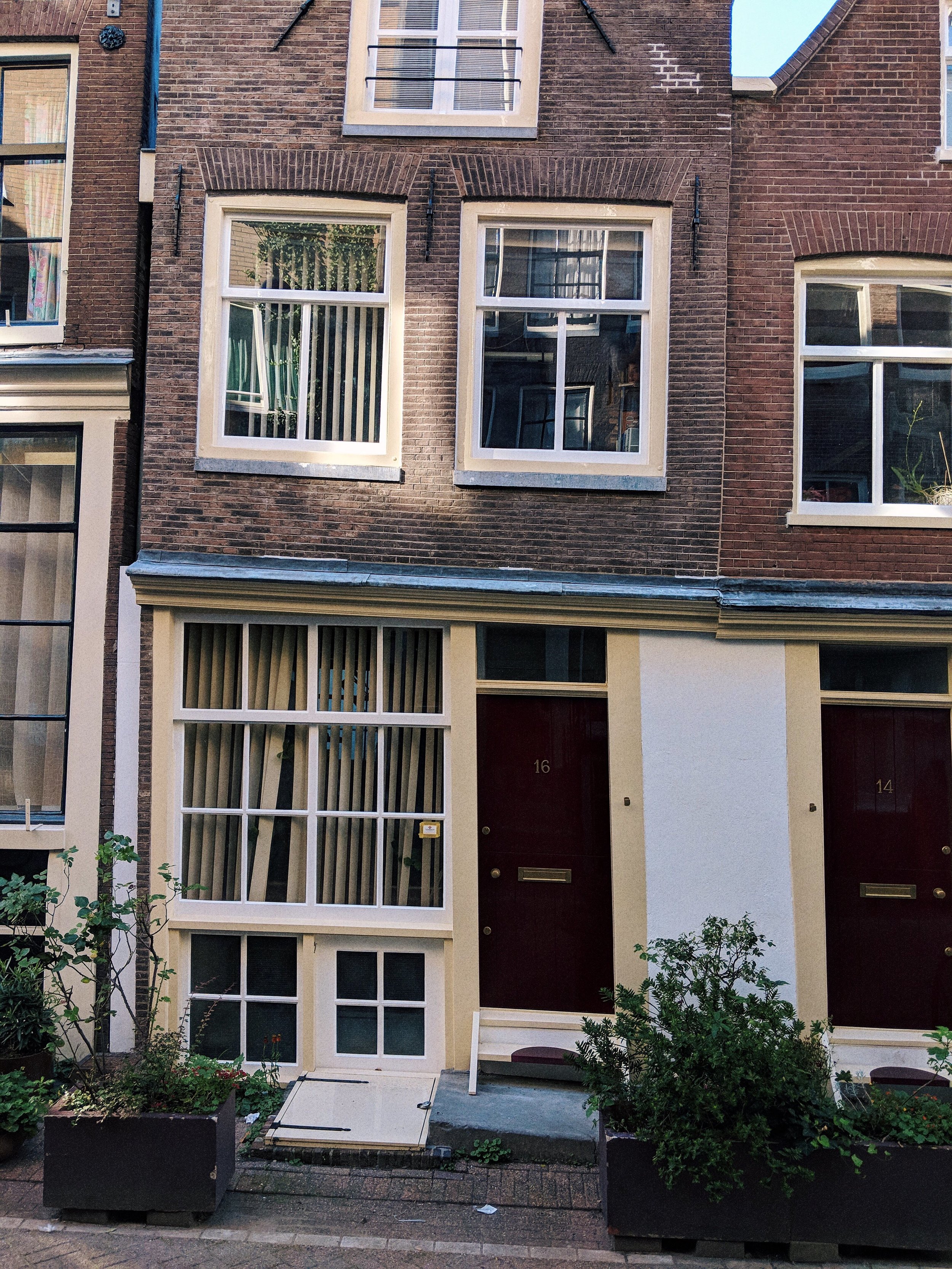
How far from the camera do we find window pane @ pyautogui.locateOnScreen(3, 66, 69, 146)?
27.1 ft

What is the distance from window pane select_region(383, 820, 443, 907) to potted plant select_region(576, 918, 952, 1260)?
8.25 feet

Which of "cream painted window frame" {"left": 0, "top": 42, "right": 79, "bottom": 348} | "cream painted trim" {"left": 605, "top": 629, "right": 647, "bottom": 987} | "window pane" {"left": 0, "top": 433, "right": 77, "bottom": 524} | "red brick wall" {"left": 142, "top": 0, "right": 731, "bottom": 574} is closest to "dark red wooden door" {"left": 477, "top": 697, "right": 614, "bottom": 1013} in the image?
"cream painted trim" {"left": 605, "top": 629, "right": 647, "bottom": 987}

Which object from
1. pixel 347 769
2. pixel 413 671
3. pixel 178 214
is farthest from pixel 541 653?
pixel 178 214

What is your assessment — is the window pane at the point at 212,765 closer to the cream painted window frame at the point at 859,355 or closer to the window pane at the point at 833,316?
the cream painted window frame at the point at 859,355

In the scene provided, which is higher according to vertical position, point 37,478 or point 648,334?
point 648,334

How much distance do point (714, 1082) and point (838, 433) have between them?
488cm

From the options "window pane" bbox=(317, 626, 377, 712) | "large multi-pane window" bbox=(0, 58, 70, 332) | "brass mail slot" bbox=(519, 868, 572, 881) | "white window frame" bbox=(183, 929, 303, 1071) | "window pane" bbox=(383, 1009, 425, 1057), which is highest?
"large multi-pane window" bbox=(0, 58, 70, 332)

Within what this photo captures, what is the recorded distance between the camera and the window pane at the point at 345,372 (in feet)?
25.6

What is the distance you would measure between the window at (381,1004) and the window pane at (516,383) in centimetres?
393

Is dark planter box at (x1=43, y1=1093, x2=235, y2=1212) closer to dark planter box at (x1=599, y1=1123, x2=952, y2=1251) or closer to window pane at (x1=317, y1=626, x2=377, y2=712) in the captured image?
dark planter box at (x1=599, y1=1123, x2=952, y2=1251)

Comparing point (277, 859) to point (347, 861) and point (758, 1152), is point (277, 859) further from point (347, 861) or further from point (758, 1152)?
point (758, 1152)

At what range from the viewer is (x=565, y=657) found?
7625 millimetres

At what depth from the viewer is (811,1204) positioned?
16.8 feet

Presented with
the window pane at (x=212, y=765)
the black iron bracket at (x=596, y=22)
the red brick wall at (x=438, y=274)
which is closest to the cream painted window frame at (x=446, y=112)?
the red brick wall at (x=438, y=274)
